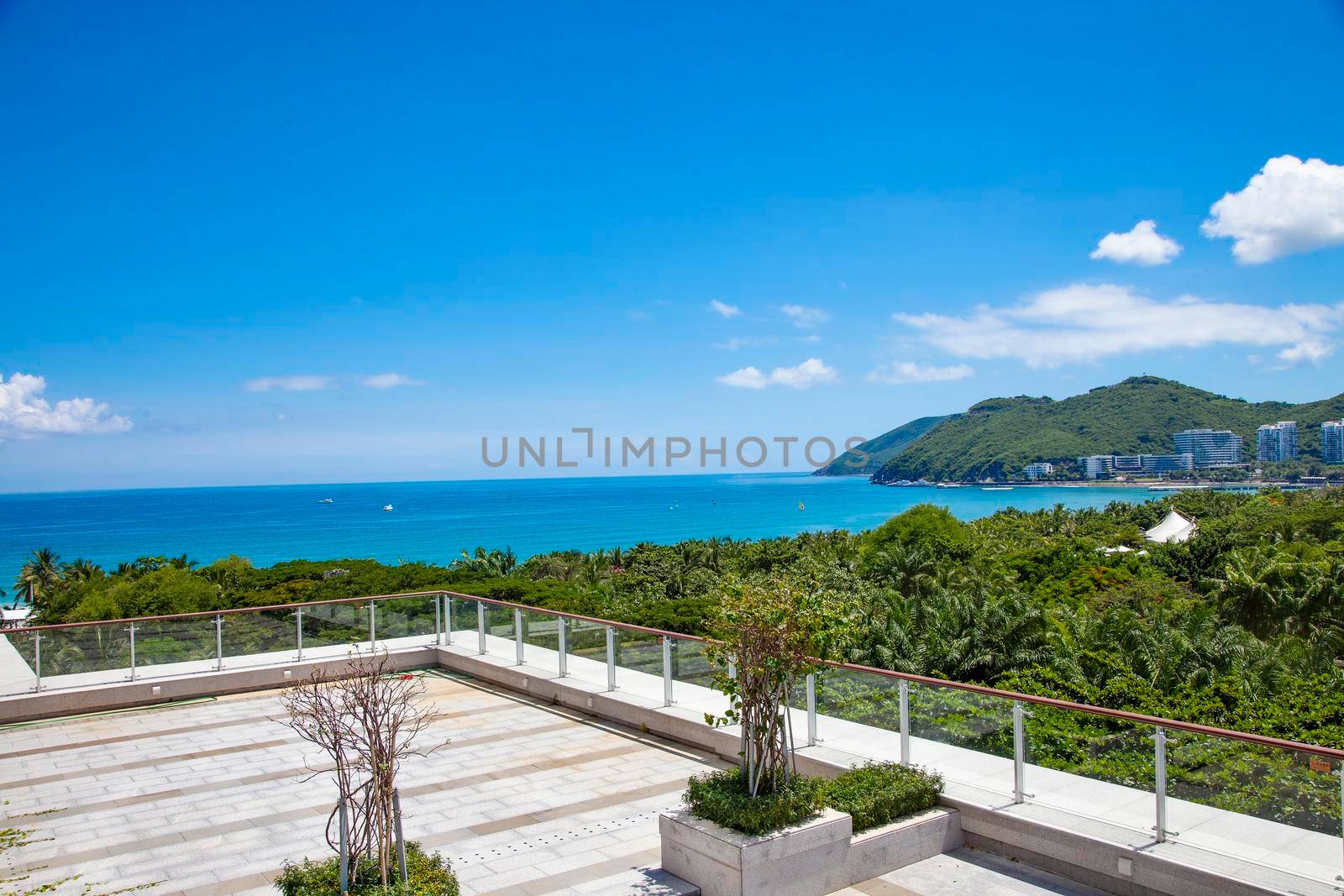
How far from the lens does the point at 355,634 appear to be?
14641 mm

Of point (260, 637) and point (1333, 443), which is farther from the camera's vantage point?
point (1333, 443)

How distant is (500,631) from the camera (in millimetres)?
13812

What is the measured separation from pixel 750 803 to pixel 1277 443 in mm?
198744

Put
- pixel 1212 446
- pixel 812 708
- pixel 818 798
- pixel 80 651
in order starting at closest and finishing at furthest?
pixel 818 798
pixel 812 708
pixel 80 651
pixel 1212 446

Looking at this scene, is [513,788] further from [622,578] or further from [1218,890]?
[622,578]

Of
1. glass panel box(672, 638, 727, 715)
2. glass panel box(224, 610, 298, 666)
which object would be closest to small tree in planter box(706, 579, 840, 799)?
glass panel box(672, 638, 727, 715)

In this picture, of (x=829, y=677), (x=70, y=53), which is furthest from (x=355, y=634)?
(x=70, y=53)

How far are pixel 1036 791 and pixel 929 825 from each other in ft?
2.87

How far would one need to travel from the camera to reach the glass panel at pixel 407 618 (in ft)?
48.5

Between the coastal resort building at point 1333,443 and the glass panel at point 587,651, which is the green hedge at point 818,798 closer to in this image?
the glass panel at point 587,651

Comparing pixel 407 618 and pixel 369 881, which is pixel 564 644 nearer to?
pixel 407 618

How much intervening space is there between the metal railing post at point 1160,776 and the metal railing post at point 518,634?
9026 mm

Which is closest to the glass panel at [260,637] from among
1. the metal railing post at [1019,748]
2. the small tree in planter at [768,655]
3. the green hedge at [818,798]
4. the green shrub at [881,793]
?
the green hedge at [818,798]

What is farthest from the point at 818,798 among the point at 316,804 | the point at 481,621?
the point at 481,621
